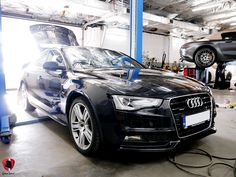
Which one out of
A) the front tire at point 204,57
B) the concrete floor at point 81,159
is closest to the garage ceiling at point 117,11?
the front tire at point 204,57

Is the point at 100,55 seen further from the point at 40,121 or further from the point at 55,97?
the point at 40,121

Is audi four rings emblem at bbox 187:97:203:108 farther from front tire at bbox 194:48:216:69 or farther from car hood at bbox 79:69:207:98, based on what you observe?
front tire at bbox 194:48:216:69

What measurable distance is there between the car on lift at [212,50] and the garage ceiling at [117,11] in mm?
2322

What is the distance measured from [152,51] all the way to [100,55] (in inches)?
441

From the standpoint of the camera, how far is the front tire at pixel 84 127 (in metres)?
1.89

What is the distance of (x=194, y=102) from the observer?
6.37ft

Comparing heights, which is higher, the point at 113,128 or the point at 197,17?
the point at 197,17

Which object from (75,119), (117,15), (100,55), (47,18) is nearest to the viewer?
(75,119)

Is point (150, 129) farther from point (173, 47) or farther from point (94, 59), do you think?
point (173, 47)

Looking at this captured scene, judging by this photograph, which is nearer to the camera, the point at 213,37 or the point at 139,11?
the point at 139,11

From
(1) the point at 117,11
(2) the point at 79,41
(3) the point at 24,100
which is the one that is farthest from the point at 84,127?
(2) the point at 79,41

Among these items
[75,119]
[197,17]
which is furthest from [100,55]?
[197,17]

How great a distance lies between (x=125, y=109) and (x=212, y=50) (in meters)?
6.36

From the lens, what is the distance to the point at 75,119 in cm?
225
